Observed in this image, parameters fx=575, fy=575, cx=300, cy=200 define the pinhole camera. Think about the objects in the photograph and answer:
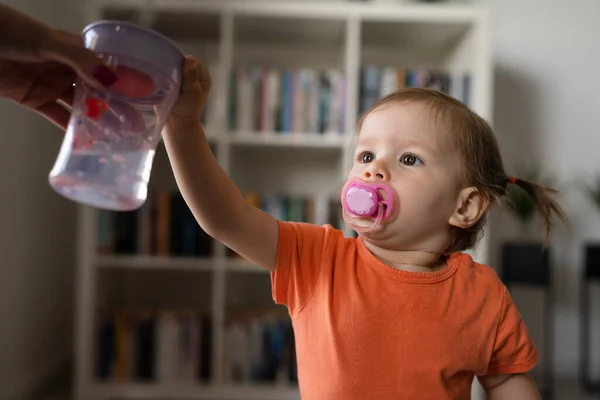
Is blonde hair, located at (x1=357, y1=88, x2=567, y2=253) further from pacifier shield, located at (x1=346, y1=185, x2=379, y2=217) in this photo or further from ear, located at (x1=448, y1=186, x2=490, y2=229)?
pacifier shield, located at (x1=346, y1=185, x2=379, y2=217)

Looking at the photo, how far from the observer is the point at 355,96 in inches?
85.4

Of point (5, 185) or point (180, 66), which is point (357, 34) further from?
point (180, 66)

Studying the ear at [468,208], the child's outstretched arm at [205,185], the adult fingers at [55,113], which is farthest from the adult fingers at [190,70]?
the ear at [468,208]

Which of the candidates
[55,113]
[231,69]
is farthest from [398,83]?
[55,113]

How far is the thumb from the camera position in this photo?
0.55 meters

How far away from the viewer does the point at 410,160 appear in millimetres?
787

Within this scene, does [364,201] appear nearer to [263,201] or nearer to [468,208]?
[468,208]

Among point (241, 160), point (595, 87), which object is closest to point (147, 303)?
point (241, 160)

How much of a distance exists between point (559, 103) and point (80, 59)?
259 cm

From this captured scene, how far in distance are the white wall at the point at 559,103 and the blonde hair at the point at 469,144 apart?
6.31 feet

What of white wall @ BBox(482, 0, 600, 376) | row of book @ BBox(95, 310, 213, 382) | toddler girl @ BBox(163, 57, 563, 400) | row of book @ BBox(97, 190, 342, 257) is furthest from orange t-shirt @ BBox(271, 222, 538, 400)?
white wall @ BBox(482, 0, 600, 376)

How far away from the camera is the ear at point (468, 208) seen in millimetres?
821

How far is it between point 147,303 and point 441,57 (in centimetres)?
178

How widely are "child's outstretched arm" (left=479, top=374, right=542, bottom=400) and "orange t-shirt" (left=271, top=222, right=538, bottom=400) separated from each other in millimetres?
28
